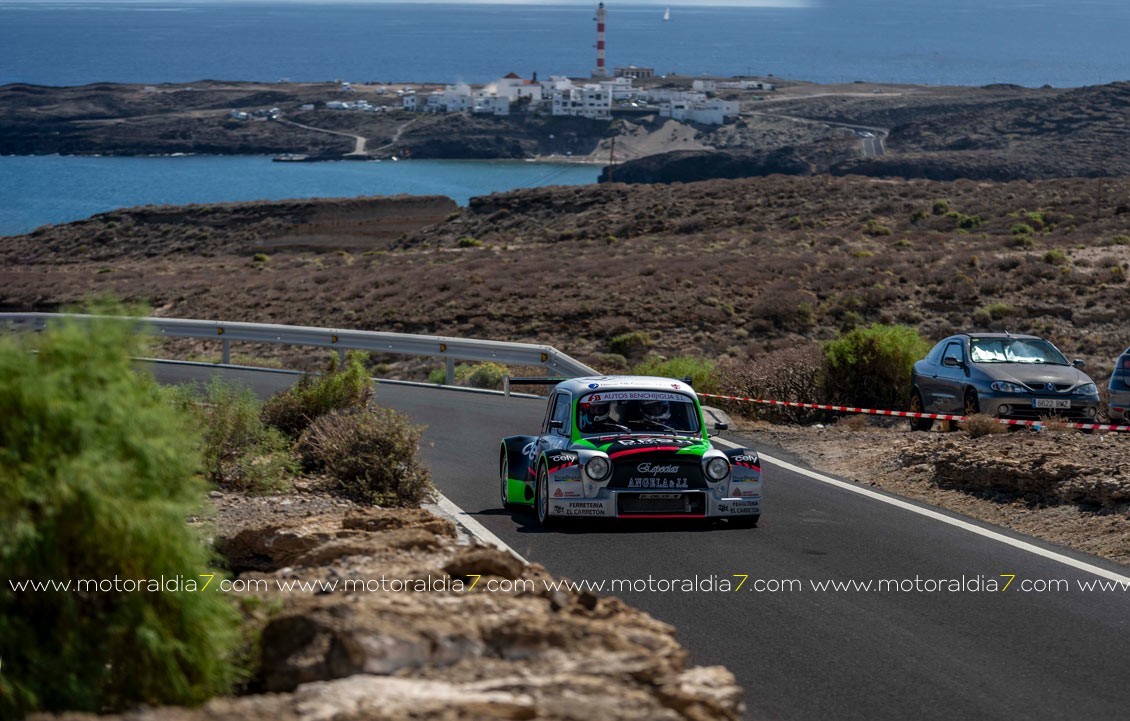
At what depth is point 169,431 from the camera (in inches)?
193

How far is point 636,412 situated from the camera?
12586mm

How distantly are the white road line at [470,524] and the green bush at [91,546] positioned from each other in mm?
5833

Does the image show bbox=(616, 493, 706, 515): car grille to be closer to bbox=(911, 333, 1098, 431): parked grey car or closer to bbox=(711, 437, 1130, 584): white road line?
bbox=(711, 437, 1130, 584): white road line

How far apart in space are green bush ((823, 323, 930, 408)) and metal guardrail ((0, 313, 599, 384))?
4636 mm

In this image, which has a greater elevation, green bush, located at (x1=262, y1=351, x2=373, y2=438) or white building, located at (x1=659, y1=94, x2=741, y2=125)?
white building, located at (x1=659, y1=94, x2=741, y2=125)

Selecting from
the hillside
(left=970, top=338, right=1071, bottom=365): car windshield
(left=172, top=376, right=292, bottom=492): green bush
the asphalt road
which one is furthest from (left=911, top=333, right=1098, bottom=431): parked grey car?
(left=172, top=376, right=292, bottom=492): green bush

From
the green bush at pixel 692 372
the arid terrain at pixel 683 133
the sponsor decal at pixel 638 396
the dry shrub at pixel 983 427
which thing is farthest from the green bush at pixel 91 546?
the arid terrain at pixel 683 133

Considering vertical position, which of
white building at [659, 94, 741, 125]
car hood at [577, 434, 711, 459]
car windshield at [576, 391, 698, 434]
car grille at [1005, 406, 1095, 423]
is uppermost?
white building at [659, 94, 741, 125]

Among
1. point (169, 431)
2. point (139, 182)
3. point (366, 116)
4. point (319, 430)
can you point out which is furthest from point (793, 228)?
point (366, 116)

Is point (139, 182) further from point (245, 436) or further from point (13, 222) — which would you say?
point (245, 436)

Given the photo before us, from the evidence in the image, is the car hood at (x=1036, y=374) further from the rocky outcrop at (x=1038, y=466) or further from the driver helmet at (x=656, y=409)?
the driver helmet at (x=656, y=409)

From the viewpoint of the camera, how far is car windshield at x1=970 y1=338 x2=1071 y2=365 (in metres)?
19.5

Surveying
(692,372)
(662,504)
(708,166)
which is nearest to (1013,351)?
(692,372)

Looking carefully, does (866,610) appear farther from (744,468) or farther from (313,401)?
(313,401)
